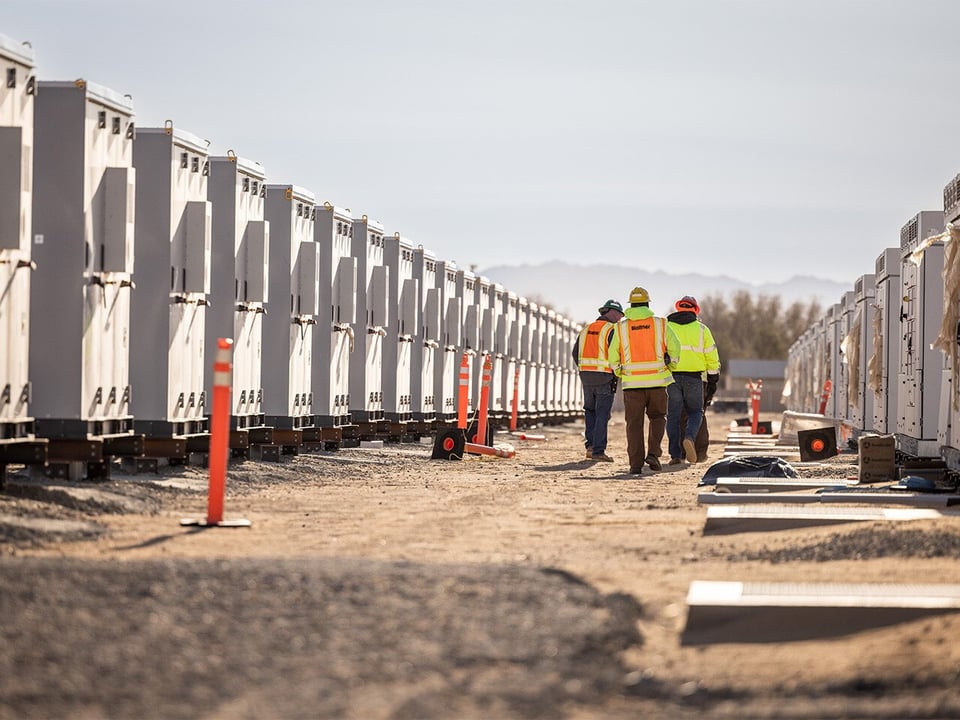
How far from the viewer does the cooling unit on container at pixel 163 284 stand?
45.9 feet

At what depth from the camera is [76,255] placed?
12.1 metres

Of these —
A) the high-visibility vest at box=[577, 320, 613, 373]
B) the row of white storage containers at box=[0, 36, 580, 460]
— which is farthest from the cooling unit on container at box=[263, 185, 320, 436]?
the high-visibility vest at box=[577, 320, 613, 373]

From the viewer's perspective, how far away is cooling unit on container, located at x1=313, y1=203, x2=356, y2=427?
19.0 metres

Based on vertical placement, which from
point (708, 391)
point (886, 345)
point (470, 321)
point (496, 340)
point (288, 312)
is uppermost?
point (470, 321)

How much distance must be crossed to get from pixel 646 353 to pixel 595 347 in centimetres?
276

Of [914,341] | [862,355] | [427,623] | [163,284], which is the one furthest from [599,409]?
[427,623]

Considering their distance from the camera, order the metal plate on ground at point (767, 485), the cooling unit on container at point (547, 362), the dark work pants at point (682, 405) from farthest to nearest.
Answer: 1. the cooling unit on container at point (547, 362)
2. the dark work pants at point (682, 405)
3. the metal plate on ground at point (767, 485)

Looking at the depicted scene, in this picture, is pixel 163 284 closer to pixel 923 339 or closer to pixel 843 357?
pixel 923 339

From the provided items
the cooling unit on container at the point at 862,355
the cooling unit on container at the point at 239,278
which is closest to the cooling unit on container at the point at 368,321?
the cooling unit on container at the point at 239,278

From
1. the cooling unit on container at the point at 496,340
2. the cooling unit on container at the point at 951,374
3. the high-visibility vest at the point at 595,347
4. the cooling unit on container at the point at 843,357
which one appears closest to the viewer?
the cooling unit on container at the point at 951,374

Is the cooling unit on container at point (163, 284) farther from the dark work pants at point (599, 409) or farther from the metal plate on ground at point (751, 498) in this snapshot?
the dark work pants at point (599, 409)

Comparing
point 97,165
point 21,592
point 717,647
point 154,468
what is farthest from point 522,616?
point 154,468

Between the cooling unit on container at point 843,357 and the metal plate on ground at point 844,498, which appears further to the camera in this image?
the cooling unit on container at point 843,357

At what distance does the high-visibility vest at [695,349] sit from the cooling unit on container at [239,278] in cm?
511
